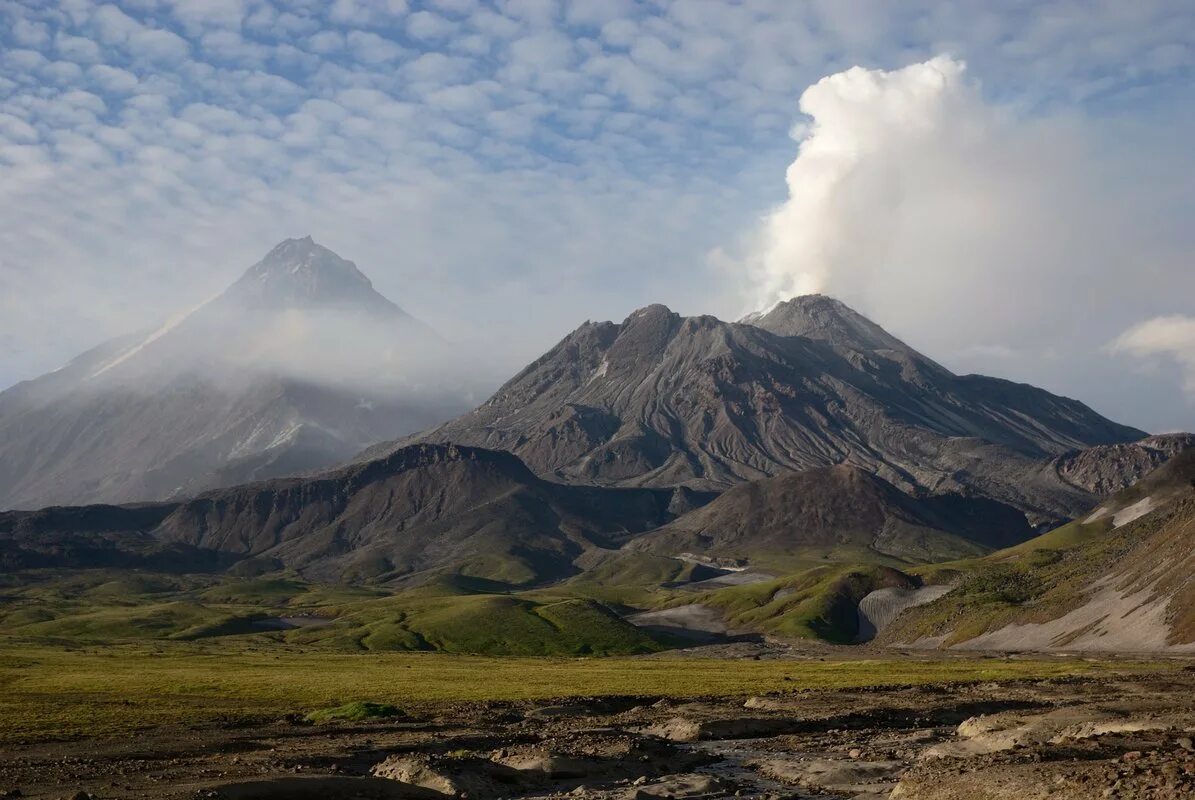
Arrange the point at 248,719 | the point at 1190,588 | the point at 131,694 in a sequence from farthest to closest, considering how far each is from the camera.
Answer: the point at 1190,588 → the point at 131,694 → the point at 248,719

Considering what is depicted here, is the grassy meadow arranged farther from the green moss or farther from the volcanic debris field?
the green moss

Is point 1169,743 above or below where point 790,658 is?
above

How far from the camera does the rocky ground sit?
4322 centimetres

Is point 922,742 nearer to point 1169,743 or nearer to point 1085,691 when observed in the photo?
point 1169,743

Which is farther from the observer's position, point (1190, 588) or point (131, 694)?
point (1190, 588)

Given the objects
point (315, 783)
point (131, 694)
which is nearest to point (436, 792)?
point (315, 783)

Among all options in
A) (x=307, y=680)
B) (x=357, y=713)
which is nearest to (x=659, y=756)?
(x=357, y=713)

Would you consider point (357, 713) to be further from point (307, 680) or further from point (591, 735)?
point (307, 680)

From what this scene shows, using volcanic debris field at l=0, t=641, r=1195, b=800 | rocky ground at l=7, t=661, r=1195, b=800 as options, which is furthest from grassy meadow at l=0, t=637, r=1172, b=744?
rocky ground at l=7, t=661, r=1195, b=800

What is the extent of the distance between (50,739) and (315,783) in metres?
25.6

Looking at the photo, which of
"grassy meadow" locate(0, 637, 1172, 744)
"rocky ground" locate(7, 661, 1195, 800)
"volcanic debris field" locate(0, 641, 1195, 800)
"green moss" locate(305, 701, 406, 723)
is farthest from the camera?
"grassy meadow" locate(0, 637, 1172, 744)

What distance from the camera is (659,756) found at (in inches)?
2336

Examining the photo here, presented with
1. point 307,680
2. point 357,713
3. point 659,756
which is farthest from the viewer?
point 307,680

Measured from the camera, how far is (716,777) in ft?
171
